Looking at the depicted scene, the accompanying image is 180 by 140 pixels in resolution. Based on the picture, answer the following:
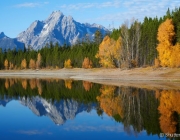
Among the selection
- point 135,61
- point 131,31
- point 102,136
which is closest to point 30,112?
point 102,136

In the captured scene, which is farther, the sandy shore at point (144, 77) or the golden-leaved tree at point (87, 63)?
the golden-leaved tree at point (87, 63)

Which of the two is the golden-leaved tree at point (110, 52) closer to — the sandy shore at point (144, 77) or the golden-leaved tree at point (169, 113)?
the sandy shore at point (144, 77)

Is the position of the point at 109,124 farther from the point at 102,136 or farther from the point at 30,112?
the point at 30,112

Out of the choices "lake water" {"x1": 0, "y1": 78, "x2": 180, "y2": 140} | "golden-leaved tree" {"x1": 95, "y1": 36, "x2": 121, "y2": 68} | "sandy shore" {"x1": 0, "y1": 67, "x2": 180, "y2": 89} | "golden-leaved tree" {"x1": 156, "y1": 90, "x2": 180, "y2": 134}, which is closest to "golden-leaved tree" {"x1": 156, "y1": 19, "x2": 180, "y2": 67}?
"sandy shore" {"x1": 0, "y1": 67, "x2": 180, "y2": 89}

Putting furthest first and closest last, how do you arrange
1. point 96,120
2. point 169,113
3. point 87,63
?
point 87,63, point 96,120, point 169,113

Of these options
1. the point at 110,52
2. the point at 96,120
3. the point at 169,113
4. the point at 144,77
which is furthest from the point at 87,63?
the point at 169,113

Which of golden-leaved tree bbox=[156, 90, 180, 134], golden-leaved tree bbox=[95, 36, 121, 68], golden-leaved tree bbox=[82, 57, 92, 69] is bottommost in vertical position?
golden-leaved tree bbox=[156, 90, 180, 134]

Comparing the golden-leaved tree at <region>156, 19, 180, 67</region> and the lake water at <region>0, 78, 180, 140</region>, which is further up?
the golden-leaved tree at <region>156, 19, 180, 67</region>

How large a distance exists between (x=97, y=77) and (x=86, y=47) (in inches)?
2441

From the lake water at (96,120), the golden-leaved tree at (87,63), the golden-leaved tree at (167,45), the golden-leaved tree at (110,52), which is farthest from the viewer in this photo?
the golden-leaved tree at (87,63)

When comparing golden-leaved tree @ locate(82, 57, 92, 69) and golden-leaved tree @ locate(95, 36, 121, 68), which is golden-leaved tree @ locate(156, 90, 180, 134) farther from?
golden-leaved tree @ locate(82, 57, 92, 69)

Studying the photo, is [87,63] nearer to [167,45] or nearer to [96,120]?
[167,45]

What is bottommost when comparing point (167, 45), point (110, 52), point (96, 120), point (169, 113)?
point (96, 120)

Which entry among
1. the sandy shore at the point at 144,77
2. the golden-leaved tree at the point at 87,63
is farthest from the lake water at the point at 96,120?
the golden-leaved tree at the point at 87,63
